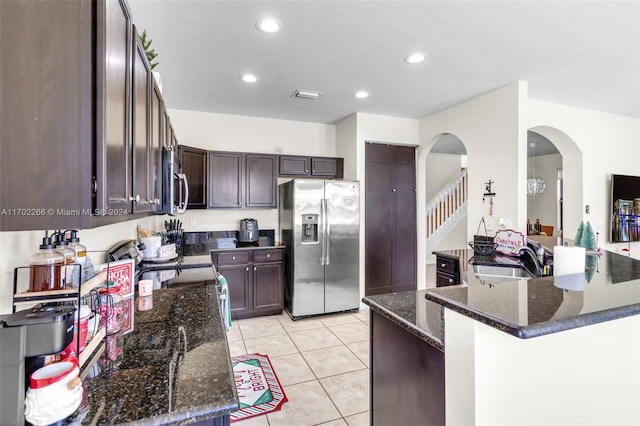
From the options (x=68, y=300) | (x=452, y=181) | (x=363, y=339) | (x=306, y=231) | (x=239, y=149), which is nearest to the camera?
(x=68, y=300)

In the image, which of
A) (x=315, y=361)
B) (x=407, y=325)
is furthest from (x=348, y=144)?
(x=407, y=325)

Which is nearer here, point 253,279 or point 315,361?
point 315,361

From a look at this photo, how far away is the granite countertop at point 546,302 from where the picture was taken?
0.84m

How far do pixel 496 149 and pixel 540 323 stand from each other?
3196 millimetres

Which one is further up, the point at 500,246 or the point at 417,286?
the point at 500,246

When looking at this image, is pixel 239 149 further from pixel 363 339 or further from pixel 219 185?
pixel 363 339

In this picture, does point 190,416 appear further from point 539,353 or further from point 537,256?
point 537,256

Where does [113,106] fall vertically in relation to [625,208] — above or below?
above

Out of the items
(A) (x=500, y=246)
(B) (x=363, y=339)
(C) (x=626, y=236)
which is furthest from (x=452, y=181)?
(B) (x=363, y=339)

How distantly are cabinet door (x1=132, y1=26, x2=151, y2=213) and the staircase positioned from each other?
6664mm

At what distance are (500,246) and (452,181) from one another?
5068mm

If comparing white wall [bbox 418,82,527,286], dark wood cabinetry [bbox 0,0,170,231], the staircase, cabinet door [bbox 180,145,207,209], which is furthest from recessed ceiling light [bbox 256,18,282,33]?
the staircase

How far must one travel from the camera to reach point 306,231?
4074 mm

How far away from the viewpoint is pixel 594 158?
4344 mm
